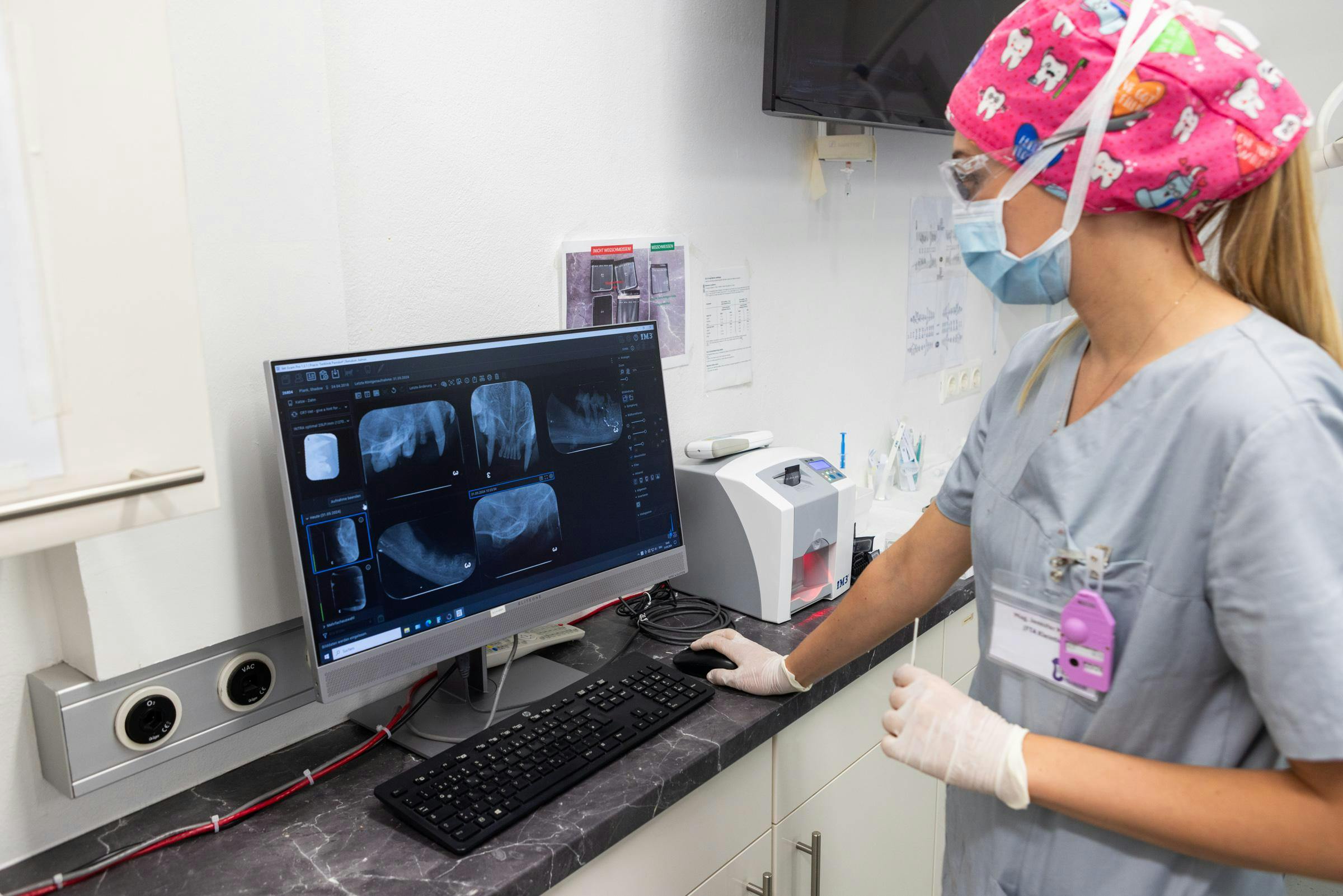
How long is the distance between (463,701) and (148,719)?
1.38ft

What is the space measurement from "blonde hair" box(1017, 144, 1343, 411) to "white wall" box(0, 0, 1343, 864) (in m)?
1.01

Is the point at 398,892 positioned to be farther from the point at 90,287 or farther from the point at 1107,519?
the point at 1107,519

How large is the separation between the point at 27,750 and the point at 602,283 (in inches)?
42.1

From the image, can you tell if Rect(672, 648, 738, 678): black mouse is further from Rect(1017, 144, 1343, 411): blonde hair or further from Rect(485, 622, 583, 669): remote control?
Rect(1017, 144, 1343, 411): blonde hair

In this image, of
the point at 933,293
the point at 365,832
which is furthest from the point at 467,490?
the point at 933,293

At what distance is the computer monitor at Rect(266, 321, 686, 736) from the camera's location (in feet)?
3.64

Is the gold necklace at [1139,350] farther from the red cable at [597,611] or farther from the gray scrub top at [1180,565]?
the red cable at [597,611]

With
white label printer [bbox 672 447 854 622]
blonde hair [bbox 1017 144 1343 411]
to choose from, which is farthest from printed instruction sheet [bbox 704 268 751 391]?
blonde hair [bbox 1017 144 1343 411]

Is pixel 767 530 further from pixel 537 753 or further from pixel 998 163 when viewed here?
pixel 998 163

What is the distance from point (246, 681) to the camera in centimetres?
117

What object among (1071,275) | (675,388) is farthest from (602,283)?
(1071,275)

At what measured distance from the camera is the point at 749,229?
1997 millimetres

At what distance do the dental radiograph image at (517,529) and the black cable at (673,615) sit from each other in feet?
1.05

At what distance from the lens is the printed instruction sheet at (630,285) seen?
1.62m
